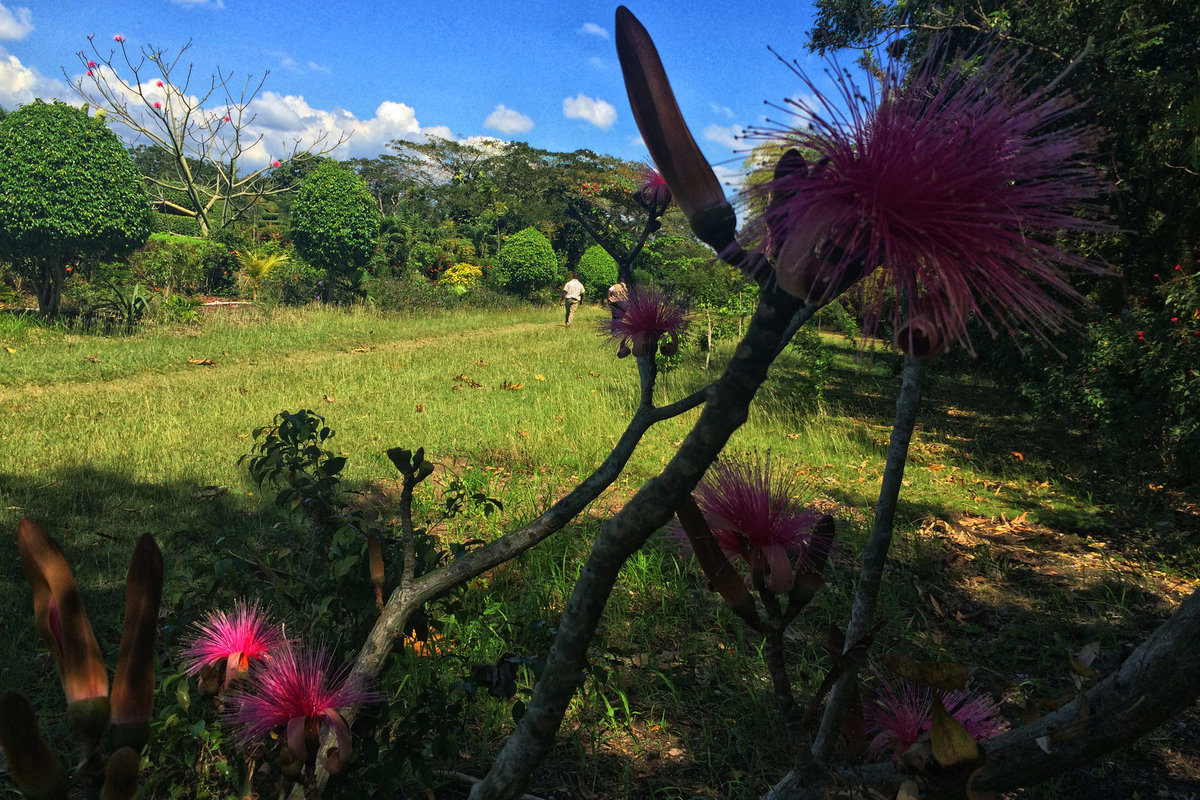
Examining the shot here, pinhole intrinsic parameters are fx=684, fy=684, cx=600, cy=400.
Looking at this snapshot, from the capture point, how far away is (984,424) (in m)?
7.40

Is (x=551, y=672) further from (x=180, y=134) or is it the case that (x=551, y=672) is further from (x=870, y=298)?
(x=180, y=134)

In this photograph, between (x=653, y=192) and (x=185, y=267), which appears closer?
(x=653, y=192)

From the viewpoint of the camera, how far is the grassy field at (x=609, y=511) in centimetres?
256

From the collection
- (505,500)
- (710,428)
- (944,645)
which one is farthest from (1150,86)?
(710,428)

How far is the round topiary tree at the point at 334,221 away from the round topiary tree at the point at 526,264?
5.25 metres

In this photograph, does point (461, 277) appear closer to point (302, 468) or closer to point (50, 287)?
point (50, 287)

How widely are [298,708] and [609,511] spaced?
3.44m

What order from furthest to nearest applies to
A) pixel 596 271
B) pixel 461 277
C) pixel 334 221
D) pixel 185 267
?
pixel 596 271, pixel 461 277, pixel 334 221, pixel 185 267

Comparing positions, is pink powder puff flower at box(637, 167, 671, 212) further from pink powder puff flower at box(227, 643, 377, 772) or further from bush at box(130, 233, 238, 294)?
bush at box(130, 233, 238, 294)

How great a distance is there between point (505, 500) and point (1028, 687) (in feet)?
10.2

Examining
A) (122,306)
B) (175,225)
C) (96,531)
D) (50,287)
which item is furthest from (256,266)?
(96,531)

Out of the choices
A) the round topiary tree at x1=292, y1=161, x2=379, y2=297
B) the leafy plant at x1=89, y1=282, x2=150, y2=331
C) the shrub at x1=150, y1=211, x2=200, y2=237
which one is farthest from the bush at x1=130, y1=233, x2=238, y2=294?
the shrub at x1=150, y1=211, x2=200, y2=237

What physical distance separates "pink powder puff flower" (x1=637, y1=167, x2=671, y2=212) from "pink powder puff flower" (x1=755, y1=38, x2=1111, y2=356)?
2.27 feet

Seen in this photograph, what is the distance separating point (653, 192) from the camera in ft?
4.89
